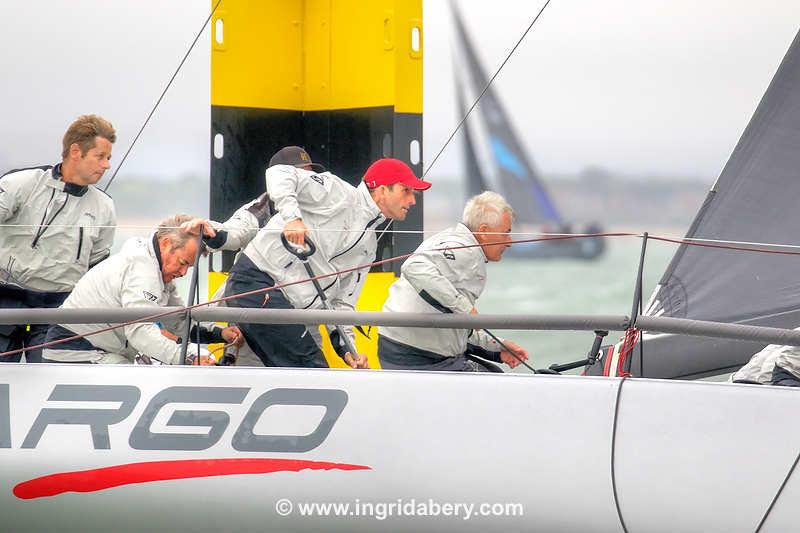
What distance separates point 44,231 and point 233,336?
26.5 inches

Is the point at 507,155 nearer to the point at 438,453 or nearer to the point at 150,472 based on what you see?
the point at 438,453

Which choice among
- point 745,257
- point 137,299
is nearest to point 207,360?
point 137,299

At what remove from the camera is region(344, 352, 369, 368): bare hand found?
13.7 feet

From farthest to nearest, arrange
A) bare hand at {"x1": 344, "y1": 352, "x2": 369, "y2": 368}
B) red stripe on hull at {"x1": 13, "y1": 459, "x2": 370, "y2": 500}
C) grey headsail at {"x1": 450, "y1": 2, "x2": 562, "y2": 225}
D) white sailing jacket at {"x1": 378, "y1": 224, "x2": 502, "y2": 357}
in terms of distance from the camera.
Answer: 1. grey headsail at {"x1": 450, "y1": 2, "x2": 562, "y2": 225}
2. bare hand at {"x1": 344, "y1": 352, "x2": 369, "y2": 368}
3. white sailing jacket at {"x1": 378, "y1": 224, "x2": 502, "y2": 357}
4. red stripe on hull at {"x1": 13, "y1": 459, "x2": 370, "y2": 500}

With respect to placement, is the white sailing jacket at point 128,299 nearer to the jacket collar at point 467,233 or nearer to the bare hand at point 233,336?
the bare hand at point 233,336

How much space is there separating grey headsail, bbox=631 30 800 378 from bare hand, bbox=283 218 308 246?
0.99 meters

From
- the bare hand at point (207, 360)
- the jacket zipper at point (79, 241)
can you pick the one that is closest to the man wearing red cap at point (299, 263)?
the bare hand at point (207, 360)

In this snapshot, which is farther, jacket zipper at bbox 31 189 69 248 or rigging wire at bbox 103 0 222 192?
rigging wire at bbox 103 0 222 192

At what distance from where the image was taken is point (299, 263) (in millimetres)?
4156

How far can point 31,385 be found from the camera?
13.3 ft

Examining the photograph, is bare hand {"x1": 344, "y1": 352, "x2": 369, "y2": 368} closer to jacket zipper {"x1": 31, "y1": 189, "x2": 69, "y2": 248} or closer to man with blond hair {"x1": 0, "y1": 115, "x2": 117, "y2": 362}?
man with blond hair {"x1": 0, "y1": 115, "x2": 117, "y2": 362}

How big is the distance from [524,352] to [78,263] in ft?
4.43

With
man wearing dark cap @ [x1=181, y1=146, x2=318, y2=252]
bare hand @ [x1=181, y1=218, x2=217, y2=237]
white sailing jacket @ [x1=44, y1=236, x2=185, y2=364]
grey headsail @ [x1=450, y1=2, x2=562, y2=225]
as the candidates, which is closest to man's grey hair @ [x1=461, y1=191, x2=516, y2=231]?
grey headsail @ [x1=450, y1=2, x2=562, y2=225]

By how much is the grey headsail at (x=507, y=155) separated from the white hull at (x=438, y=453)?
0.79 m
